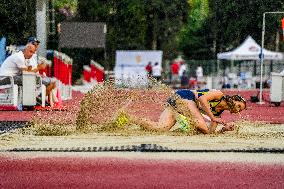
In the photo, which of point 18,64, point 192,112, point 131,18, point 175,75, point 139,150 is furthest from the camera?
point 131,18

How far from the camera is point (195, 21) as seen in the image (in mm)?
88875

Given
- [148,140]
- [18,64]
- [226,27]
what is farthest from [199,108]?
[226,27]

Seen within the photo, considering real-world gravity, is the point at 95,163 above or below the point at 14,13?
below

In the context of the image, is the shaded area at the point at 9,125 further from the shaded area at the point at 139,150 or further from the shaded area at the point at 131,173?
the shaded area at the point at 131,173

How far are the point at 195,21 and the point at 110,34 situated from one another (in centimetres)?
2215

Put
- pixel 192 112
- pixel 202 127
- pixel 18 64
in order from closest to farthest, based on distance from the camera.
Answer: pixel 202 127 < pixel 192 112 < pixel 18 64

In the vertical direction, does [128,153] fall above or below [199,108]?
below

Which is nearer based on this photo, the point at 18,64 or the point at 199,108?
the point at 199,108

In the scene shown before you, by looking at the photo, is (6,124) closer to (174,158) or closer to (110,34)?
(174,158)

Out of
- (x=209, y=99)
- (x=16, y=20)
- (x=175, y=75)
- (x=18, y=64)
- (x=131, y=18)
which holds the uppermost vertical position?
(x=131, y=18)

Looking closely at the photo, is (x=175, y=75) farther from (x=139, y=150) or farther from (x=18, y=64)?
(x=139, y=150)

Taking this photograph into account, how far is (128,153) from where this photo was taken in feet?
30.0

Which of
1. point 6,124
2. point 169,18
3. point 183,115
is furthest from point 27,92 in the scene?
point 169,18

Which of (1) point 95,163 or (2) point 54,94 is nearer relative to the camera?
(1) point 95,163
